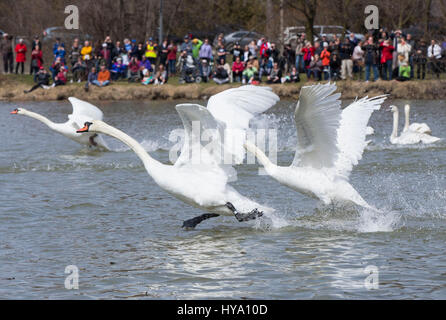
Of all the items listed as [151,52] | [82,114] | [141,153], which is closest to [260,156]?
[141,153]

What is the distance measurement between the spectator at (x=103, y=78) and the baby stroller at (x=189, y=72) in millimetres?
2691

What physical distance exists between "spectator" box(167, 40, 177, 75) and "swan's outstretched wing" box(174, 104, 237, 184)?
22517 mm

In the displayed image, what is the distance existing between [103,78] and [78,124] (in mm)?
13392

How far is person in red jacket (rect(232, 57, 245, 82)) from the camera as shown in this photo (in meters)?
29.7

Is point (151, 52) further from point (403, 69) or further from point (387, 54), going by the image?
point (403, 69)

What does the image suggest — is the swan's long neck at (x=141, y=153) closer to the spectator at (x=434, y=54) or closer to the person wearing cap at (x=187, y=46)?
the spectator at (x=434, y=54)

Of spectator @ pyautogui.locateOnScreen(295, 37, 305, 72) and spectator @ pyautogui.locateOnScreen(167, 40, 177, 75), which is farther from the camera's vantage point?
spectator @ pyautogui.locateOnScreen(167, 40, 177, 75)

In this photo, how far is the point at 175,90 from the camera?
29125 mm

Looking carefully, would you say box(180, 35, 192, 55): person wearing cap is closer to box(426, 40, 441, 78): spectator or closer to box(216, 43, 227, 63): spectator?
box(216, 43, 227, 63): spectator

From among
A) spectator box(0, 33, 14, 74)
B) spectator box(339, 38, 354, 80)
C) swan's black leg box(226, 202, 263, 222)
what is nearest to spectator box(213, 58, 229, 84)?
spectator box(339, 38, 354, 80)

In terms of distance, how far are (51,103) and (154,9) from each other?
11793 mm

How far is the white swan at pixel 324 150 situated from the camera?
9.54m

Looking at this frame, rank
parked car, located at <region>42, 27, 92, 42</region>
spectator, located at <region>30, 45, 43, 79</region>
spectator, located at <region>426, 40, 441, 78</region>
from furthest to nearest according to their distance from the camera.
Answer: parked car, located at <region>42, 27, 92, 42</region> < spectator, located at <region>30, 45, 43, 79</region> < spectator, located at <region>426, 40, 441, 78</region>
